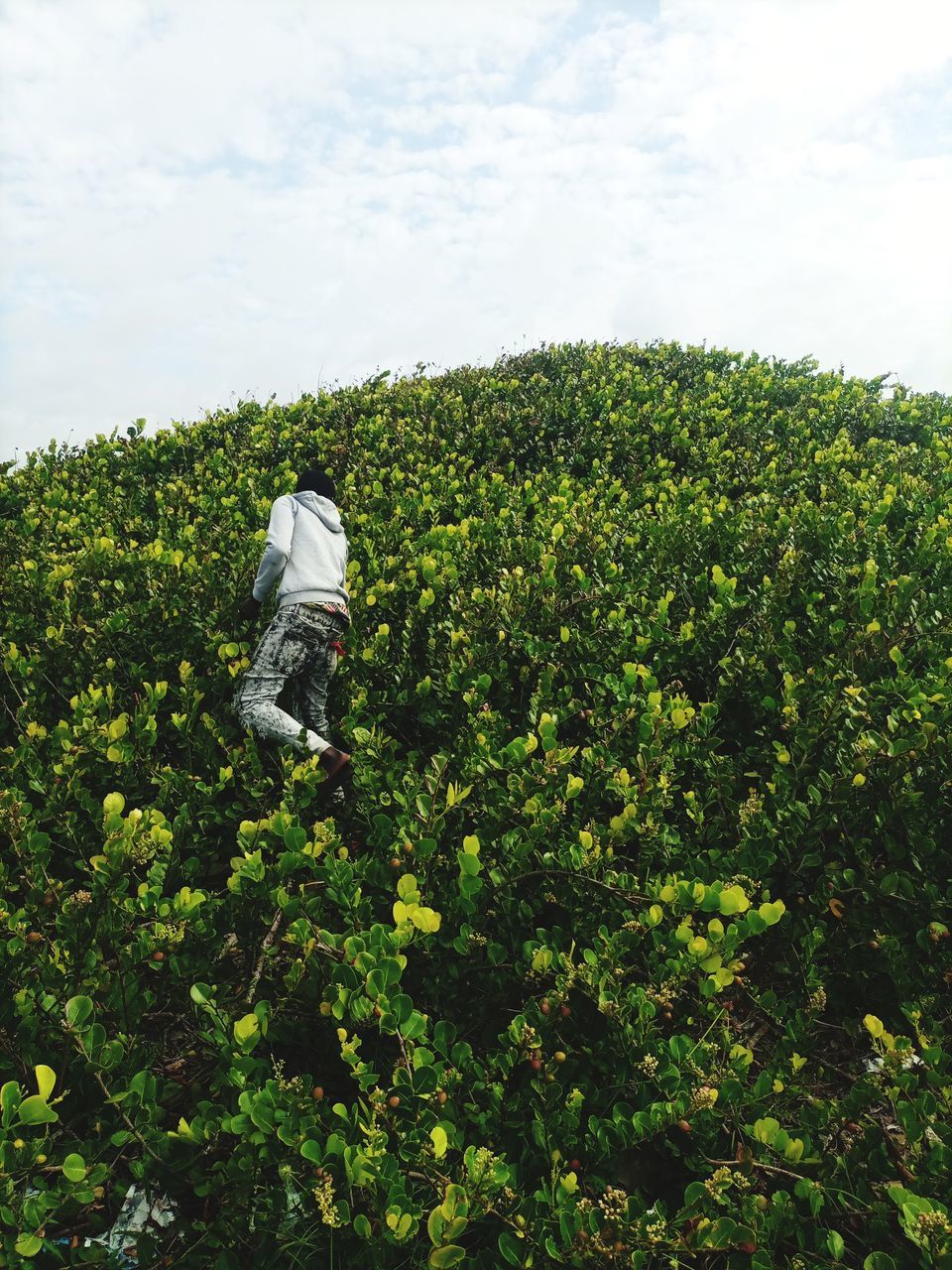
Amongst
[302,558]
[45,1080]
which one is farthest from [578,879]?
[302,558]

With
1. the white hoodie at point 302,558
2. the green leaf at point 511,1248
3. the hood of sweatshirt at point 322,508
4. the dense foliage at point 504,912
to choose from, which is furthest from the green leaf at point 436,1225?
the hood of sweatshirt at point 322,508

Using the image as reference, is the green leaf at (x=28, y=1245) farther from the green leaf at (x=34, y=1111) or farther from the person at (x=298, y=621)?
the person at (x=298, y=621)

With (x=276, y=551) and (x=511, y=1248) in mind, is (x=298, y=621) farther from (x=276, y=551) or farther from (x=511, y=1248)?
(x=511, y=1248)

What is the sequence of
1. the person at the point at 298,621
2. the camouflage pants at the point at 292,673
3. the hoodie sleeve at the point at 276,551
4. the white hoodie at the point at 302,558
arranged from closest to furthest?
the camouflage pants at the point at 292,673, the person at the point at 298,621, the white hoodie at the point at 302,558, the hoodie sleeve at the point at 276,551

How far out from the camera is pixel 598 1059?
2.28 metres

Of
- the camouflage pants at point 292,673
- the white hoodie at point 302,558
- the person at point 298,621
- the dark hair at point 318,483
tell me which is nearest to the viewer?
the camouflage pants at point 292,673

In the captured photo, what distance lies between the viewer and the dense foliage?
6.20 feet

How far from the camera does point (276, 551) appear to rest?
423 centimetres

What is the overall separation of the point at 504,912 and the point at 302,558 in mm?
2478

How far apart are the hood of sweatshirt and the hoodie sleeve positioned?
0.17 m

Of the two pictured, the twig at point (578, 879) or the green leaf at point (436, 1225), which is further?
the twig at point (578, 879)

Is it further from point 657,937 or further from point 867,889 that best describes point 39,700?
point 867,889

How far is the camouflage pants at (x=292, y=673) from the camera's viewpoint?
12.5 feet

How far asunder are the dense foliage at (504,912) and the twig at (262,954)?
0.01m
